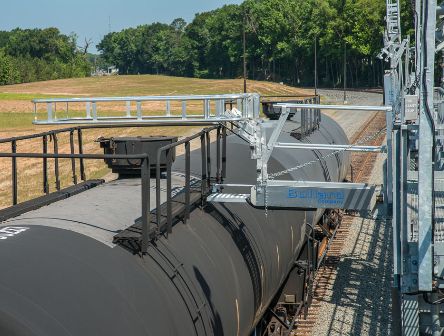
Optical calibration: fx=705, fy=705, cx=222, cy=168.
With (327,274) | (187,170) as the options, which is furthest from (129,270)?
(327,274)

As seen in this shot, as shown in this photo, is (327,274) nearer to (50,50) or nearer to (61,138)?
(61,138)

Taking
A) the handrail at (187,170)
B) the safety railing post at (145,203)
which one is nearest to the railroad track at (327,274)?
the handrail at (187,170)

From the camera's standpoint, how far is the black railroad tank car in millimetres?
4867

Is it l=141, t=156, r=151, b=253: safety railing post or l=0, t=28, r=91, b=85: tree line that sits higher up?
l=0, t=28, r=91, b=85: tree line

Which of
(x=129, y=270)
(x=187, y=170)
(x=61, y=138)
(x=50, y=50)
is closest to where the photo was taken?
(x=129, y=270)

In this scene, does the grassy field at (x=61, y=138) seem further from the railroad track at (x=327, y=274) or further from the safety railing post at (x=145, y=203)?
the safety railing post at (x=145, y=203)

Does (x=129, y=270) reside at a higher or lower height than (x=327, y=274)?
higher

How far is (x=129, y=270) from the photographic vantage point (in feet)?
19.4

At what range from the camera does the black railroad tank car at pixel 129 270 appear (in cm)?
487

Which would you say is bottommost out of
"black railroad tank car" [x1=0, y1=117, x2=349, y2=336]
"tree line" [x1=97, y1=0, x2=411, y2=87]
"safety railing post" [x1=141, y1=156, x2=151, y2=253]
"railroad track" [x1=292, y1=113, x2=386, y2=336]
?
"railroad track" [x1=292, y1=113, x2=386, y2=336]

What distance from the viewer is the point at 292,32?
147250 mm

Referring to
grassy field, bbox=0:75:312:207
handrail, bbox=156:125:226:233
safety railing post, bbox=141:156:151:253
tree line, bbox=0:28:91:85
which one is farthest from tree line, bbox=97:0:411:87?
safety railing post, bbox=141:156:151:253

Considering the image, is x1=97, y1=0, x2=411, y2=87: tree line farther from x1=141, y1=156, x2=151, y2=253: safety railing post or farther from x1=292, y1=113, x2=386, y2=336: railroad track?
x1=141, y1=156, x2=151, y2=253: safety railing post

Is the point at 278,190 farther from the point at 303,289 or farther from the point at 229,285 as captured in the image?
the point at 303,289
